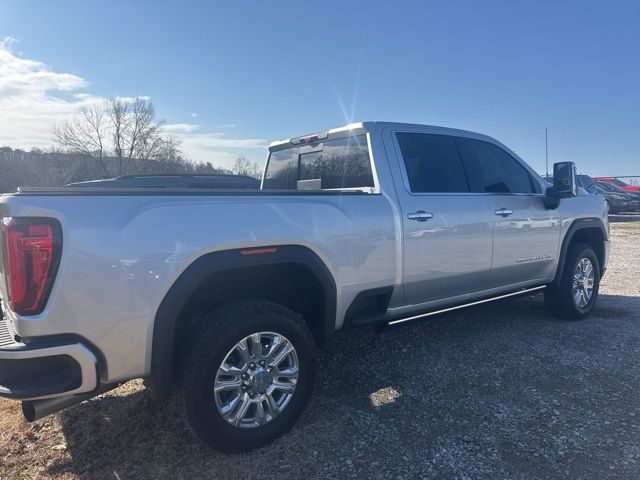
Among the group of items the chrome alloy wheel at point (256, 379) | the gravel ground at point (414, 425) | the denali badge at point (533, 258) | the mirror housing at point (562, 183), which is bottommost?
the gravel ground at point (414, 425)

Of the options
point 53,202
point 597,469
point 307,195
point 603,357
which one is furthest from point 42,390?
point 603,357

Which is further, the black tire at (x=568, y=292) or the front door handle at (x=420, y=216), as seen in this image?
the black tire at (x=568, y=292)

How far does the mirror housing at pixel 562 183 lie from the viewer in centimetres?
457

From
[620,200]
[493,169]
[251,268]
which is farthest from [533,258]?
[620,200]

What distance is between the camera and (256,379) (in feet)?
8.95

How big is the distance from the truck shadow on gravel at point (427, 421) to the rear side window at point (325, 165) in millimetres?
1542

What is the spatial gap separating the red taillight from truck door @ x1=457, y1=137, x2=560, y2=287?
3.25 meters

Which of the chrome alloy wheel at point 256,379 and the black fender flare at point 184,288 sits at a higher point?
the black fender flare at point 184,288

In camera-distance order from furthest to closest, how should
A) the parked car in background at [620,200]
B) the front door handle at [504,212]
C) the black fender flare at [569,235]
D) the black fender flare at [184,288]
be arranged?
the parked car in background at [620,200] → the black fender flare at [569,235] → the front door handle at [504,212] → the black fender flare at [184,288]

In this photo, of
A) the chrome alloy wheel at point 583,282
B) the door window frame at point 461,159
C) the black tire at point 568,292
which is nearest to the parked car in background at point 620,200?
the chrome alloy wheel at point 583,282

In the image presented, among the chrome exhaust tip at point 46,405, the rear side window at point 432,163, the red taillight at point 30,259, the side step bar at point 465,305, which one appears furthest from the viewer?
the rear side window at point 432,163

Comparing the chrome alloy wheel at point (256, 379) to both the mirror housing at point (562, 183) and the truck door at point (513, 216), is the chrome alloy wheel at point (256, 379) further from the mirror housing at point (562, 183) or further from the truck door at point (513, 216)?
the mirror housing at point (562, 183)

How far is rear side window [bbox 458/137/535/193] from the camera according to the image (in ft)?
13.9

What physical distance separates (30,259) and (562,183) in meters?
4.44
